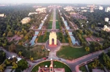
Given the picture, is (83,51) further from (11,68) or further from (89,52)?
(11,68)

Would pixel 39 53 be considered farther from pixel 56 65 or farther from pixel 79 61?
pixel 79 61

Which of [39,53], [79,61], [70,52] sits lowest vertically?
[79,61]

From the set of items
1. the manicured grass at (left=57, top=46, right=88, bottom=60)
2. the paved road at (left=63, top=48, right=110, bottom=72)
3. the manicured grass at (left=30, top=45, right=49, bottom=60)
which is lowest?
the paved road at (left=63, top=48, right=110, bottom=72)

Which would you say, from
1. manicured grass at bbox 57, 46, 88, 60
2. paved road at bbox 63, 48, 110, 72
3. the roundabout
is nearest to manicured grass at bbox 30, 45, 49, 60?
the roundabout

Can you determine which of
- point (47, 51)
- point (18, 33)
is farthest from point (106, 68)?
point (18, 33)

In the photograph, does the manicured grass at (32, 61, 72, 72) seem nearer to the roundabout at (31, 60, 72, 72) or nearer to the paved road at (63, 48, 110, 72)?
the roundabout at (31, 60, 72, 72)

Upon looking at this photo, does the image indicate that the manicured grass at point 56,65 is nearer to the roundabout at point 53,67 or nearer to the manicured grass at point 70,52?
the roundabout at point 53,67

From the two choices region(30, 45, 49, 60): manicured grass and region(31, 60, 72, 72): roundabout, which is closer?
region(31, 60, 72, 72): roundabout

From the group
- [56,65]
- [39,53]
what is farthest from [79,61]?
[39,53]
